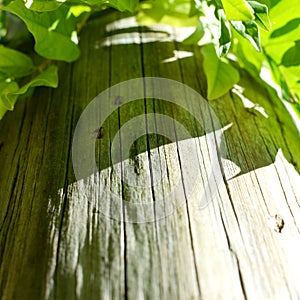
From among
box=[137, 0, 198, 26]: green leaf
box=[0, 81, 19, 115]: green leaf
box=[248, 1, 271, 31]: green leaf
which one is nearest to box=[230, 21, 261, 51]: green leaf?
box=[248, 1, 271, 31]: green leaf

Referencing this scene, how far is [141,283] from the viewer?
87 cm

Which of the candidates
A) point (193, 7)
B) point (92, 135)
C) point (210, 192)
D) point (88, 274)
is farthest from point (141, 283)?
point (193, 7)

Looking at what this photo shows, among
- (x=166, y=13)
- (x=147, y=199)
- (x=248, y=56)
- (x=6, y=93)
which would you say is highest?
(x=166, y=13)

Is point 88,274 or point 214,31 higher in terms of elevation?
point 214,31

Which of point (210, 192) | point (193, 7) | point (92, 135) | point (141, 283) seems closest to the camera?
point (141, 283)

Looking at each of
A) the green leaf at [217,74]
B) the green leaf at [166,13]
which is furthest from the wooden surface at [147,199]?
the green leaf at [166,13]

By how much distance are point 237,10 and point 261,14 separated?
0.05 meters

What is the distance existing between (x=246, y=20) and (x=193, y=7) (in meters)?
0.23

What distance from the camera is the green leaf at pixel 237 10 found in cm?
100

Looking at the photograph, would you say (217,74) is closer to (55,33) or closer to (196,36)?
(196,36)

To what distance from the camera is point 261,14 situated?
1.03 metres

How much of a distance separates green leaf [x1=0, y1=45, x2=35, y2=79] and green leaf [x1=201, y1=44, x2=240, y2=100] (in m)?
0.41

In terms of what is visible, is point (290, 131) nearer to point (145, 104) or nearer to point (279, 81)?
point (279, 81)

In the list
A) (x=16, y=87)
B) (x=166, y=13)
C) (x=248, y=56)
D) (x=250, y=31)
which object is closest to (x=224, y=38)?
(x=250, y=31)
